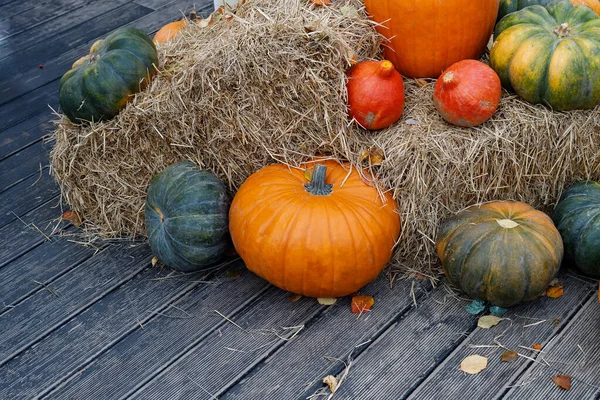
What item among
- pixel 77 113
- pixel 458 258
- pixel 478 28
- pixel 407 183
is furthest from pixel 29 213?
pixel 478 28

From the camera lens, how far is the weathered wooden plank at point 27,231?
3346 millimetres

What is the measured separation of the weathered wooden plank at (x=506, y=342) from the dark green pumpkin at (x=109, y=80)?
6.47 ft

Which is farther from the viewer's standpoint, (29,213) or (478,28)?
(29,213)

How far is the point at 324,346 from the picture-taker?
8.84 ft

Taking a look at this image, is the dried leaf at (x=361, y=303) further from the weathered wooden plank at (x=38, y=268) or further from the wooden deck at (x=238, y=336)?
the weathered wooden plank at (x=38, y=268)

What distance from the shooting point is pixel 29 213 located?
360 centimetres

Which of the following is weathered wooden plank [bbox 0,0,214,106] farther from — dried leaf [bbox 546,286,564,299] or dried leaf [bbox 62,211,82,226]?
dried leaf [bbox 546,286,564,299]

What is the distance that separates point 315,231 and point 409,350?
64 cm

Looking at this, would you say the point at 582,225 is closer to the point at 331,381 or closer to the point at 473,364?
the point at 473,364

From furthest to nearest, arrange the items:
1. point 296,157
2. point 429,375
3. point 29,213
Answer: point 29,213 < point 296,157 < point 429,375

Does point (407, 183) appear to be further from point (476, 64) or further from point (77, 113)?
point (77, 113)

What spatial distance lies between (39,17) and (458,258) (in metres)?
4.55

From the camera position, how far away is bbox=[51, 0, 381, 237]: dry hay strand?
9.53ft

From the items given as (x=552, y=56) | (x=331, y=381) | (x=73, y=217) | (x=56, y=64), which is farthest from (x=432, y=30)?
(x=56, y=64)
